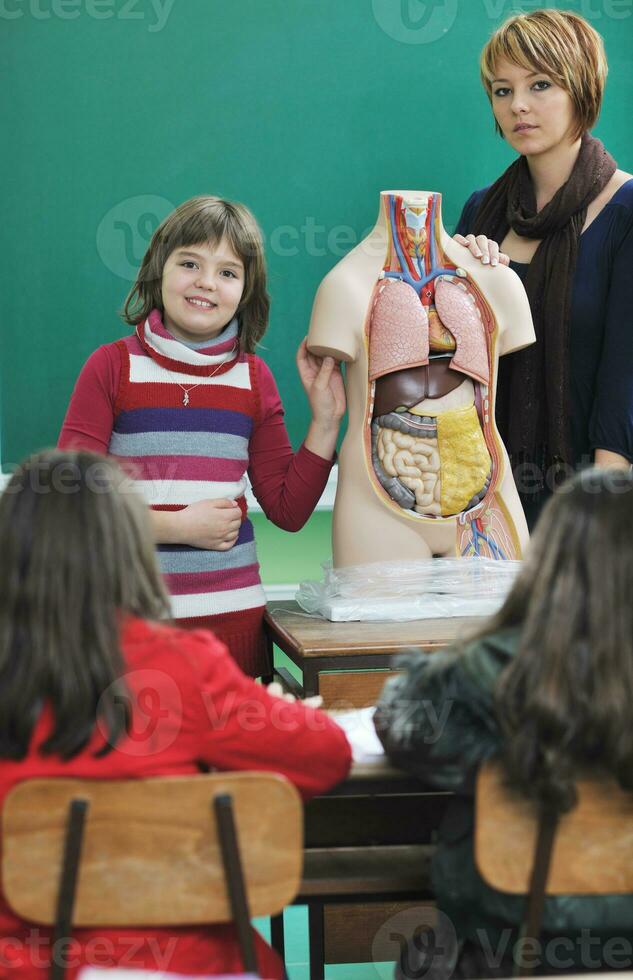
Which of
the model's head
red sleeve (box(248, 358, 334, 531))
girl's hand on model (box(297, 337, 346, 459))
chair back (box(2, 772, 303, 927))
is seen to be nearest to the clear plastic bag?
red sleeve (box(248, 358, 334, 531))

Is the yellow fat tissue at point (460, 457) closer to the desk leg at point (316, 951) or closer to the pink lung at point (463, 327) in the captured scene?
the pink lung at point (463, 327)

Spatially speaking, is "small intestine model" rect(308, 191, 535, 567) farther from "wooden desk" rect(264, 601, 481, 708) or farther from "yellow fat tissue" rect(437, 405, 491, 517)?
"wooden desk" rect(264, 601, 481, 708)

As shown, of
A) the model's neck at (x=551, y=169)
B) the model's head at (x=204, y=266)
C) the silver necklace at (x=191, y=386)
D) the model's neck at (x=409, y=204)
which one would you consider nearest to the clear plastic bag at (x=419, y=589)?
the silver necklace at (x=191, y=386)

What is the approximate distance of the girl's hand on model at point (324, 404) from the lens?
2.64m

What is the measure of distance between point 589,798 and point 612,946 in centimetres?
27

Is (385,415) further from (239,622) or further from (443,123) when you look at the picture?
(443,123)

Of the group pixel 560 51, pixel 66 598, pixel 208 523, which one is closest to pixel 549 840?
pixel 66 598

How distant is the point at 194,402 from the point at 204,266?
28 centimetres

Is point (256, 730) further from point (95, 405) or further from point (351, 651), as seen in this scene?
point (95, 405)

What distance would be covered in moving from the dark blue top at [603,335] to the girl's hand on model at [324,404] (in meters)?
0.61

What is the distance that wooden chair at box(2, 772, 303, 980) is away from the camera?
139 cm

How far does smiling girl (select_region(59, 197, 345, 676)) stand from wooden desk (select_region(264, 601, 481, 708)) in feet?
0.64

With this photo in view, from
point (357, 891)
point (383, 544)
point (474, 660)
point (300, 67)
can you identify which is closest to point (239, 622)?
point (383, 544)

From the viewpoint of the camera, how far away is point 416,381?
263 cm
